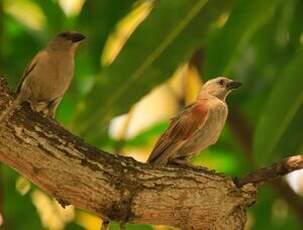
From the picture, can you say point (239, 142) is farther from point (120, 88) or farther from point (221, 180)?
point (221, 180)

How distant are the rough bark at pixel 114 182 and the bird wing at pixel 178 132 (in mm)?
378

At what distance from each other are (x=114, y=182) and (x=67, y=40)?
1.57 m

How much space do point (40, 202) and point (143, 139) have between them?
99 cm

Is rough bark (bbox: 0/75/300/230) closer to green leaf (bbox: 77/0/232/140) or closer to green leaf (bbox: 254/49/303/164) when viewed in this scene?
green leaf (bbox: 254/49/303/164)

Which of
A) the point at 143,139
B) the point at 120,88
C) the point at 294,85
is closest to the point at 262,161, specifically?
the point at 294,85

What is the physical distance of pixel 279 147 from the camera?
624 cm

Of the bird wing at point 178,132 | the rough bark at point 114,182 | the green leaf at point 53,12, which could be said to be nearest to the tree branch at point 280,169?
the rough bark at point 114,182

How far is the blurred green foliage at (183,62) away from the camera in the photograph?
5.40 meters

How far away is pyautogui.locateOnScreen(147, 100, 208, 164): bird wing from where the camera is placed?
494cm

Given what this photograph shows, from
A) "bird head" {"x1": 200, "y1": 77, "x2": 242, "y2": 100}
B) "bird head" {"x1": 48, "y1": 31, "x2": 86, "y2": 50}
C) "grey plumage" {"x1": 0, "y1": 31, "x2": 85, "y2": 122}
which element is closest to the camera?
"grey plumage" {"x1": 0, "y1": 31, "x2": 85, "y2": 122}

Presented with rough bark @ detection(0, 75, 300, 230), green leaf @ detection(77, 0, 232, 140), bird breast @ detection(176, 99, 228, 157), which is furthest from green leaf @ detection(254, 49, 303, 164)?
rough bark @ detection(0, 75, 300, 230)

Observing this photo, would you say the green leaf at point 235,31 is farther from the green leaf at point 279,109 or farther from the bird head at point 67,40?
the bird head at point 67,40

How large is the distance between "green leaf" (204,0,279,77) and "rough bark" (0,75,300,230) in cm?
104

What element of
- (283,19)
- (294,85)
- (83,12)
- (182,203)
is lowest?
(182,203)
